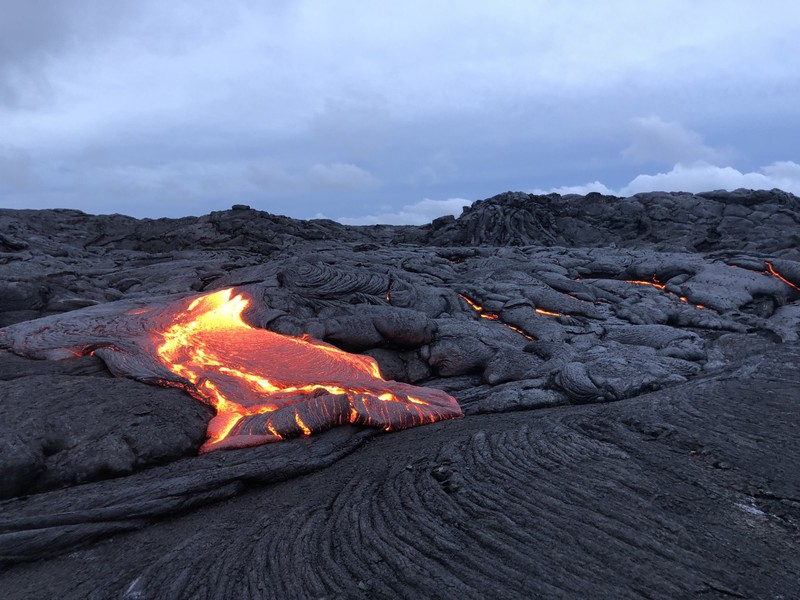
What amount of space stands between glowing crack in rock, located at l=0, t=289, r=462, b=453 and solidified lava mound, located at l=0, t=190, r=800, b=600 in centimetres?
5

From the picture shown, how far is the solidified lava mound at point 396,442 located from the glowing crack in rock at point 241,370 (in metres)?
0.05

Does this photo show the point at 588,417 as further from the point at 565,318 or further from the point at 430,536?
the point at 565,318

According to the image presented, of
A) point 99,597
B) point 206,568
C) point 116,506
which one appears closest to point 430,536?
point 206,568

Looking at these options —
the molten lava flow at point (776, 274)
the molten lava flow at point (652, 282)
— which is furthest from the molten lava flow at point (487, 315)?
the molten lava flow at point (776, 274)

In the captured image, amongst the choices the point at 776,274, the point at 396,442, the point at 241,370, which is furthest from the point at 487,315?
the point at 776,274

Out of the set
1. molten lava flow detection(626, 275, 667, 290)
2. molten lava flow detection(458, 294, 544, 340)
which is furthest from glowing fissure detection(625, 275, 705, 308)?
molten lava flow detection(458, 294, 544, 340)

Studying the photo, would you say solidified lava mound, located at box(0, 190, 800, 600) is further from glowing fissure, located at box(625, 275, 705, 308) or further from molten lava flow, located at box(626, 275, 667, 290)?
molten lava flow, located at box(626, 275, 667, 290)

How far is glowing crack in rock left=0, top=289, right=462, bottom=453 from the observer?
6.79 meters

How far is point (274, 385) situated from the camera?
7.95 meters

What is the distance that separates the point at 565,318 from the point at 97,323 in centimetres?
1037

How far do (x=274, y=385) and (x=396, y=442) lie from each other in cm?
242

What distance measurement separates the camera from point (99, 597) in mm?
3715

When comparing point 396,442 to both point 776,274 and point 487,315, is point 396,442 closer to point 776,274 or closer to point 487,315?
point 487,315

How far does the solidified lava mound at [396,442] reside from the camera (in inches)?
152
